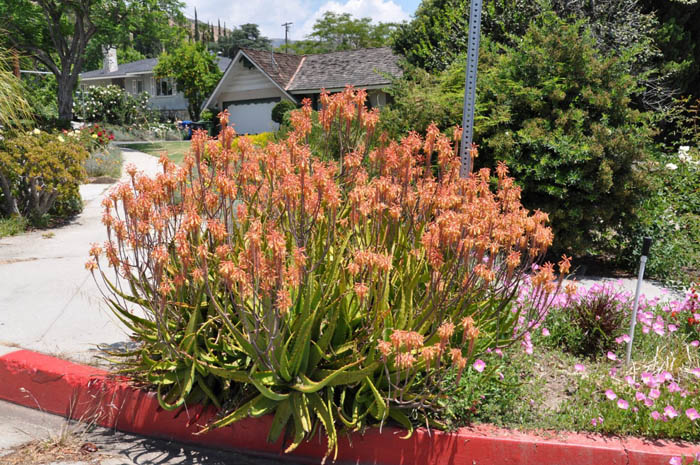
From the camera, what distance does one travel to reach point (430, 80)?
8672 mm

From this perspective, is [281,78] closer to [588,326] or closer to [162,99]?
[162,99]

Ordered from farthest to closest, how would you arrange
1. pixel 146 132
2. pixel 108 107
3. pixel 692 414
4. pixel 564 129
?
pixel 108 107, pixel 146 132, pixel 564 129, pixel 692 414

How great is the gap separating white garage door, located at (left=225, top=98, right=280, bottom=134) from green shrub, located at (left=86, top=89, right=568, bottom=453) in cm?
2567

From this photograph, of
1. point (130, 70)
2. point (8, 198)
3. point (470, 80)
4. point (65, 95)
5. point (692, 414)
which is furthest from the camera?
point (130, 70)

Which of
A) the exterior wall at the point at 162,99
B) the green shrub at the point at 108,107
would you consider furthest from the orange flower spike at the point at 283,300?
the exterior wall at the point at 162,99

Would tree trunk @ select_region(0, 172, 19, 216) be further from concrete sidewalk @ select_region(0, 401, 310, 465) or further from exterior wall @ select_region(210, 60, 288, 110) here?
exterior wall @ select_region(210, 60, 288, 110)

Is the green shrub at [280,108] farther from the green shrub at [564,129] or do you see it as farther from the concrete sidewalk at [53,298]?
the green shrub at [564,129]

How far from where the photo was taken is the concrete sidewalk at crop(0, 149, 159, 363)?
4492 millimetres

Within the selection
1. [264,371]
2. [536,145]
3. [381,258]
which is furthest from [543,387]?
[536,145]

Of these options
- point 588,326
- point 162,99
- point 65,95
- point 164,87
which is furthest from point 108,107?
point 588,326

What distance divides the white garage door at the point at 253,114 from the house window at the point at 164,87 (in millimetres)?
18399

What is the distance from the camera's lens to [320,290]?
314cm

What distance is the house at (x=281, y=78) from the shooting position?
25422mm

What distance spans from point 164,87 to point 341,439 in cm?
4928
